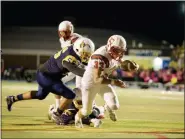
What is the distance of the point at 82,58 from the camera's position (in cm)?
698

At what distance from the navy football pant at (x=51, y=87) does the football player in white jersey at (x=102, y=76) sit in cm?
25

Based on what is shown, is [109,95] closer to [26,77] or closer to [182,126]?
[182,126]

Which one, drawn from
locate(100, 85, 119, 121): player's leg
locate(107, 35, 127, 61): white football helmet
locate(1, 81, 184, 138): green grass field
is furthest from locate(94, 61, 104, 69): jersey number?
locate(1, 81, 184, 138): green grass field

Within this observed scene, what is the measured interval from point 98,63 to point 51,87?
103 centimetres

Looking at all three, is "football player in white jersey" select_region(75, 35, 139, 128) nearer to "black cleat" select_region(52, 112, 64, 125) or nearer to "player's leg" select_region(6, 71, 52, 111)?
"black cleat" select_region(52, 112, 64, 125)

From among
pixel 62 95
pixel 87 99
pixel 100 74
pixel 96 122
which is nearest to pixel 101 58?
pixel 100 74

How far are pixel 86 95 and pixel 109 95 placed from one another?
1.16 feet

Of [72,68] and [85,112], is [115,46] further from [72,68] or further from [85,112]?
[85,112]

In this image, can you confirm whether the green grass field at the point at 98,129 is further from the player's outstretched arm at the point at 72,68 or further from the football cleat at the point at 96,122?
the player's outstretched arm at the point at 72,68

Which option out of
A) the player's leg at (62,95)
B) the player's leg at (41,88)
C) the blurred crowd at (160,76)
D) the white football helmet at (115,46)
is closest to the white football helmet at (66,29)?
the player's leg at (41,88)

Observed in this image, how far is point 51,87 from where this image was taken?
23.5 feet

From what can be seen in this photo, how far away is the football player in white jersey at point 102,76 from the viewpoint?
21.6ft

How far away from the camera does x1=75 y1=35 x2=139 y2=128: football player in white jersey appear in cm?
659

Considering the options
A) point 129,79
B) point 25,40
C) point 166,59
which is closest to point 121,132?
point 129,79
